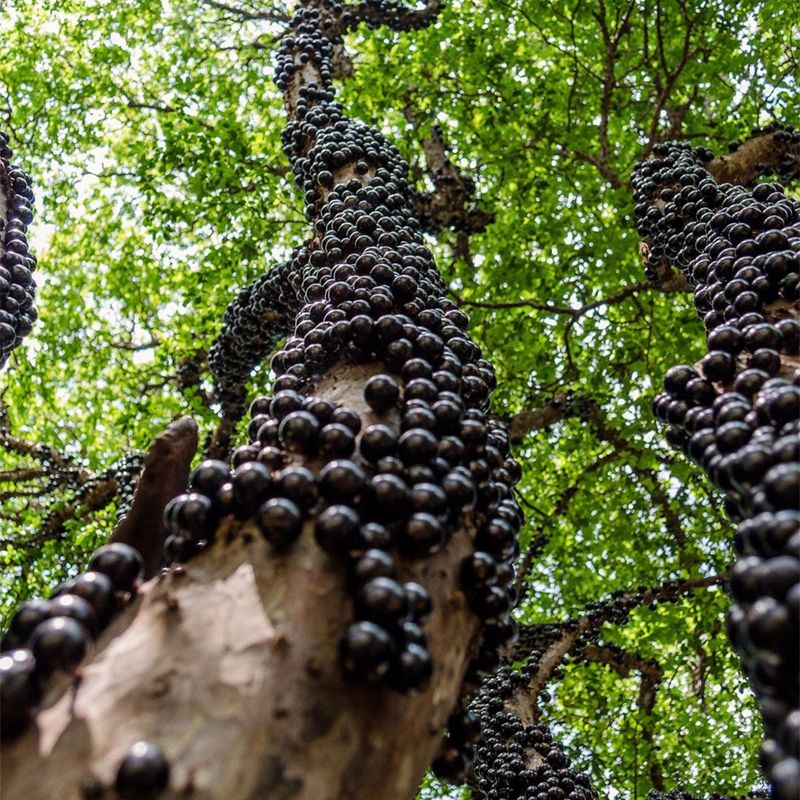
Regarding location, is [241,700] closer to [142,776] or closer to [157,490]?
[142,776]

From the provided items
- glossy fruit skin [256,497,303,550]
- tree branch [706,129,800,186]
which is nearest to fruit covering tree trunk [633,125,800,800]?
tree branch [706,129,800,186]

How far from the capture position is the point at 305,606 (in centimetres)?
155

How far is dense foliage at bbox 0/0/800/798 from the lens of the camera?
25.0 feet

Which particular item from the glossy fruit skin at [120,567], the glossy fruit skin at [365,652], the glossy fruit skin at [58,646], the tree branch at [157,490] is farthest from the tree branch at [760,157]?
the glossy fruit skin at [58,646]

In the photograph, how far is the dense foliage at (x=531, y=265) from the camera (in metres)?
7.62

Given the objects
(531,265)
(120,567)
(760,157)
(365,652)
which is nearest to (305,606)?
(365,652)

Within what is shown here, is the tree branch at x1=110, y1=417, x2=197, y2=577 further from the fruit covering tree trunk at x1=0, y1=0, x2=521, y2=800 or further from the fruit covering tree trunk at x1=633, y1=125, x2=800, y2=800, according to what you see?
the fruit covering tree trunk at x1=633, y1=125, x2=800, y2=800

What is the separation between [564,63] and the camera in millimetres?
8555

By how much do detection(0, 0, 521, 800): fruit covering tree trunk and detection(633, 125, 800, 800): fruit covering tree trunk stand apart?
0.67 m

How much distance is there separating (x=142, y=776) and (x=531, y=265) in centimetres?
749

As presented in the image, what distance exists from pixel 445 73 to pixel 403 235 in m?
5.25

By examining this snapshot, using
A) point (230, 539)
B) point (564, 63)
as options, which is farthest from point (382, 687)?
point (564, 63)

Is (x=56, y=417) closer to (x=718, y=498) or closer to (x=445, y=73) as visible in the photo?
(x=445, y=73)

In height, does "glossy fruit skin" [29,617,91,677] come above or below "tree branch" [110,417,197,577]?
below
